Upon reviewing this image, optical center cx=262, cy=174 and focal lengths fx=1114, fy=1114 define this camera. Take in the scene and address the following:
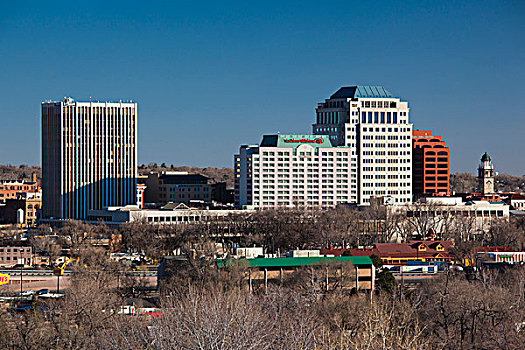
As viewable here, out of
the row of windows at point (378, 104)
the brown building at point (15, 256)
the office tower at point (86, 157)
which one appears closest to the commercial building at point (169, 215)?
the office tower at point (86, 157)

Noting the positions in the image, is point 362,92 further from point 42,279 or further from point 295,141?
point 42,279

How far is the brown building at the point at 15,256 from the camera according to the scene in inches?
5226

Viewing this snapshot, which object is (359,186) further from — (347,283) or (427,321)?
(427,321)

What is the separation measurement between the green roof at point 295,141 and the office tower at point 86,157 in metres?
27.1

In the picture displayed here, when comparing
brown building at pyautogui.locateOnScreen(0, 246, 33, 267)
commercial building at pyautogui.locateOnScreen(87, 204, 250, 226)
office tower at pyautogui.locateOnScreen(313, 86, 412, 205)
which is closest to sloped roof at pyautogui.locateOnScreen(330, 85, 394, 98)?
office tower at pyautogui.locateOnScreen(313, 86, 412, 205)

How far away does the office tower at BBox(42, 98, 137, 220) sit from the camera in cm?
19175

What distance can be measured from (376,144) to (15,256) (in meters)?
75.3

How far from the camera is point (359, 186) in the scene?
187 m

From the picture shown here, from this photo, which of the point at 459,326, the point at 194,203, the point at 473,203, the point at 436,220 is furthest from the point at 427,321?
the point at 194,203

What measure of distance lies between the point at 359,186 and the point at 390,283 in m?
97.3

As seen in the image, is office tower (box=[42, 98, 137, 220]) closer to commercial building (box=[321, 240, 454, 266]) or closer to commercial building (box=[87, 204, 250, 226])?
commercial building (box=[87, 204, 250, 226])

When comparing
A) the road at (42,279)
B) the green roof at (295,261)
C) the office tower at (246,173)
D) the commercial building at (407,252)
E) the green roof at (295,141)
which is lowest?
the road at (42,279)

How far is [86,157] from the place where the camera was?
195m

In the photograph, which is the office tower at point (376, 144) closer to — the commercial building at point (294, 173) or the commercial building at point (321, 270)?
the commercial building at point (294, 173)
